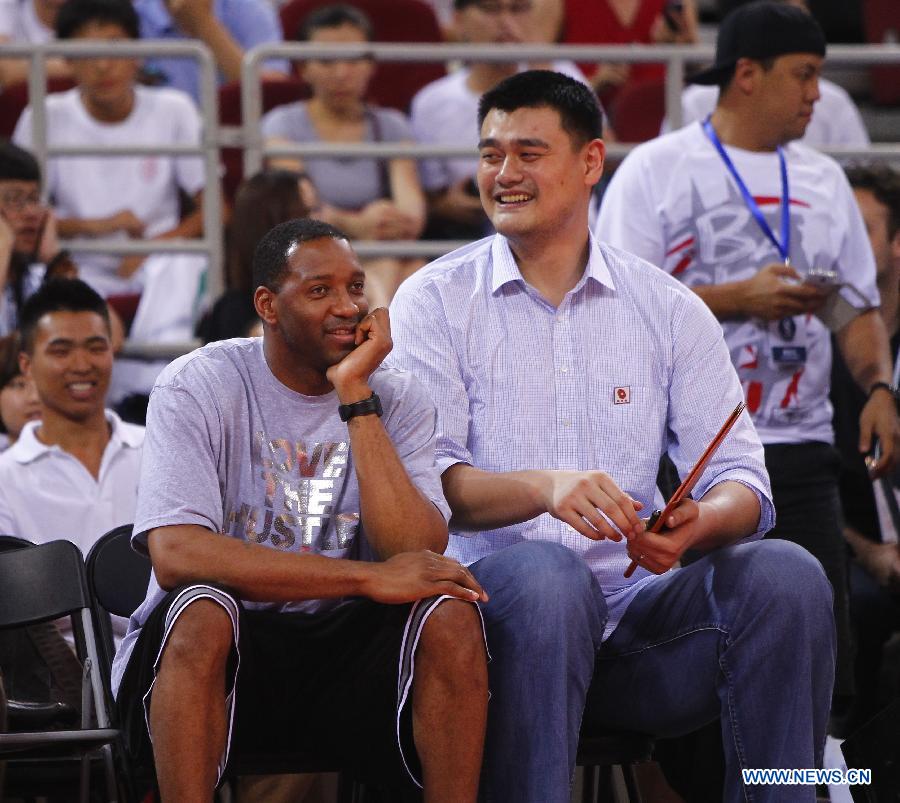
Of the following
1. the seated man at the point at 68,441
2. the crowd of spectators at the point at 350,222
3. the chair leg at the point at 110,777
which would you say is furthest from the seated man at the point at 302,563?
the seated man at the point at 68,441

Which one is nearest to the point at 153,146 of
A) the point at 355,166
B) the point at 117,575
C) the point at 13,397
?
the point at 355,166

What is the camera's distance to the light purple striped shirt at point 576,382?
3305 millimetres

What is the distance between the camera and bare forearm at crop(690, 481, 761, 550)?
309 centimetres

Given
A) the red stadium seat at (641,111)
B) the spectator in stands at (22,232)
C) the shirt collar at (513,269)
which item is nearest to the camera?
the shirt collar at (513,269)

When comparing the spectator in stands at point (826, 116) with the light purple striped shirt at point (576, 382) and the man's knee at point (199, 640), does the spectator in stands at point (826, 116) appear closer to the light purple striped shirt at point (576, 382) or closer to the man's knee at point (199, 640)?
the light purple striped shirt at point (576, 382)

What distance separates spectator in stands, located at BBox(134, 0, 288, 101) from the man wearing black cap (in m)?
2.86

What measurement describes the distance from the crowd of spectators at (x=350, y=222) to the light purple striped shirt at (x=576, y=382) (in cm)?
68

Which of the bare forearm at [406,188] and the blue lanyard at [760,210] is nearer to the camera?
the blue lanyard at [760,210]

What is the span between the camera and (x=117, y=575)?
11.7 ft

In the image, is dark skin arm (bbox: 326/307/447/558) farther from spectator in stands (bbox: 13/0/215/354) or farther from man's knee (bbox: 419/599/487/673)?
spectator in stands (bbox: 13/0/215/354)

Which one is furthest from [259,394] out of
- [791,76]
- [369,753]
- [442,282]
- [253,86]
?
[253,86]

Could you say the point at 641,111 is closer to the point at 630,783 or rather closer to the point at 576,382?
the point at 576,382

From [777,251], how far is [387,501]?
1.65m

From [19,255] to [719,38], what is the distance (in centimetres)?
249
